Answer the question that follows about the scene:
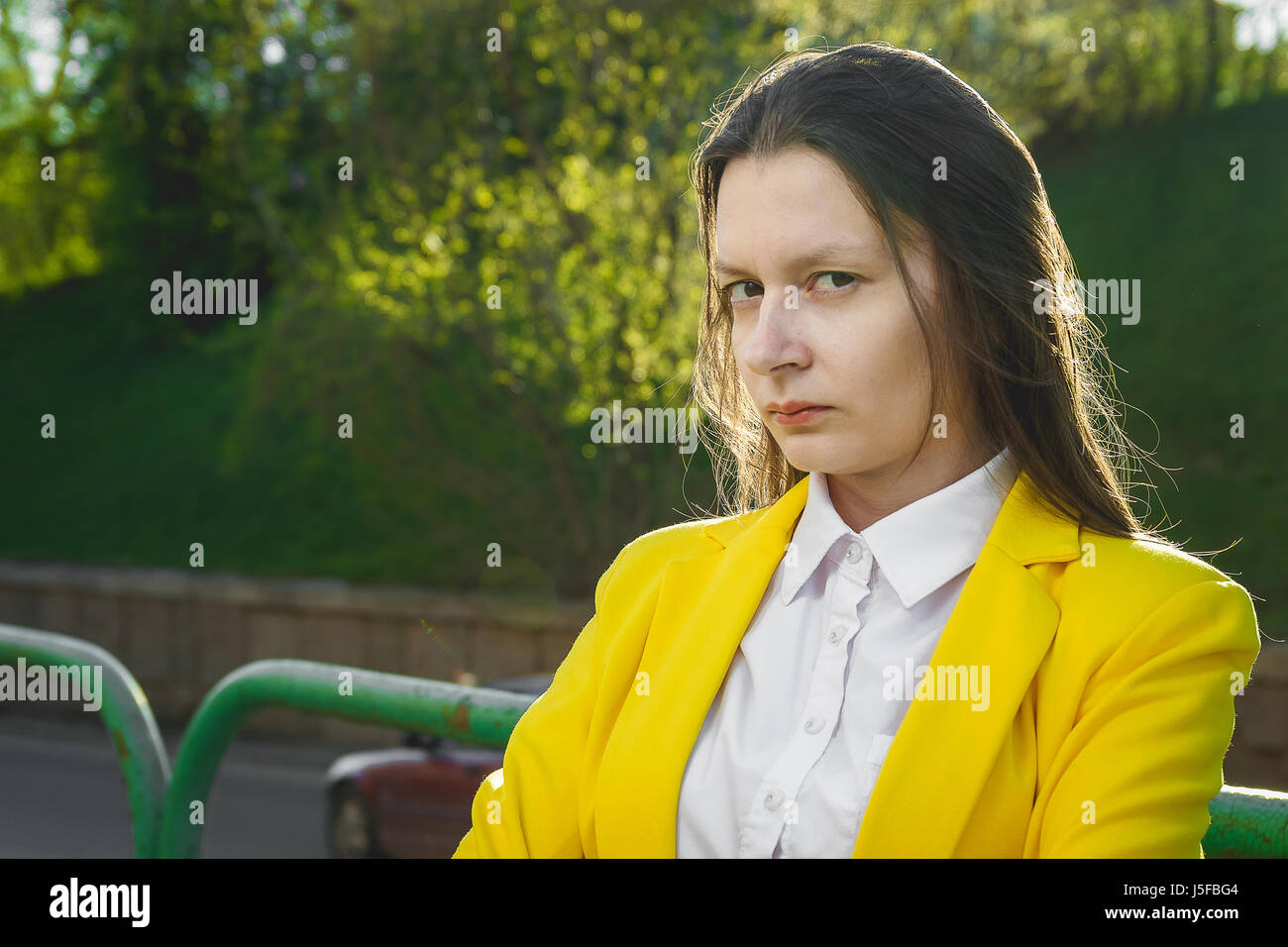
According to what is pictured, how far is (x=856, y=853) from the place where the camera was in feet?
4.69

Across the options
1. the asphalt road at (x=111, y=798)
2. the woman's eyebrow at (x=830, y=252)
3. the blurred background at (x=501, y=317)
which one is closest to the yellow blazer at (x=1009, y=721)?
the woman's eyebrow at (x=830, y=252)

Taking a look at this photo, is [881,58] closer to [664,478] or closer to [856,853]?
[856,853]

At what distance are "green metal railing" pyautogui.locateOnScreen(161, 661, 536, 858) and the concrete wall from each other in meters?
5.88

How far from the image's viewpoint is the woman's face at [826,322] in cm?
152

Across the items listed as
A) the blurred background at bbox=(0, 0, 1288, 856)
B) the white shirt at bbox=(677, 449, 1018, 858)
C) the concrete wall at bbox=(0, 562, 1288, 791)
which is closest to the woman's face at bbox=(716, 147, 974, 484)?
the white shirt at bbox=(677, 449, 1018, 858)

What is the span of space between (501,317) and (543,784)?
A: 7329mm

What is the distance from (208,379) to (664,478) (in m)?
7.60

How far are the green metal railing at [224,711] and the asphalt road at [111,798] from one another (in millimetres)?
4489

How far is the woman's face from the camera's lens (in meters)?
1.52

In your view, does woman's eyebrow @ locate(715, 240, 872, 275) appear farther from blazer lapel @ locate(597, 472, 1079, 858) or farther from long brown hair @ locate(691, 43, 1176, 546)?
blazer lapel @ locate(597, 472, 1079, 858)

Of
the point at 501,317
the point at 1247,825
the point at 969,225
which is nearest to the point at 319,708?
the point at 969,225

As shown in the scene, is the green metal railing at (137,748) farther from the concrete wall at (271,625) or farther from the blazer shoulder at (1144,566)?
the concrete wall at (271,625)

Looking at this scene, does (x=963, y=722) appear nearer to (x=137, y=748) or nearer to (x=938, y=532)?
(x=938, y=532)

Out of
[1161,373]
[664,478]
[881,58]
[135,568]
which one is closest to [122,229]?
[135,568]
